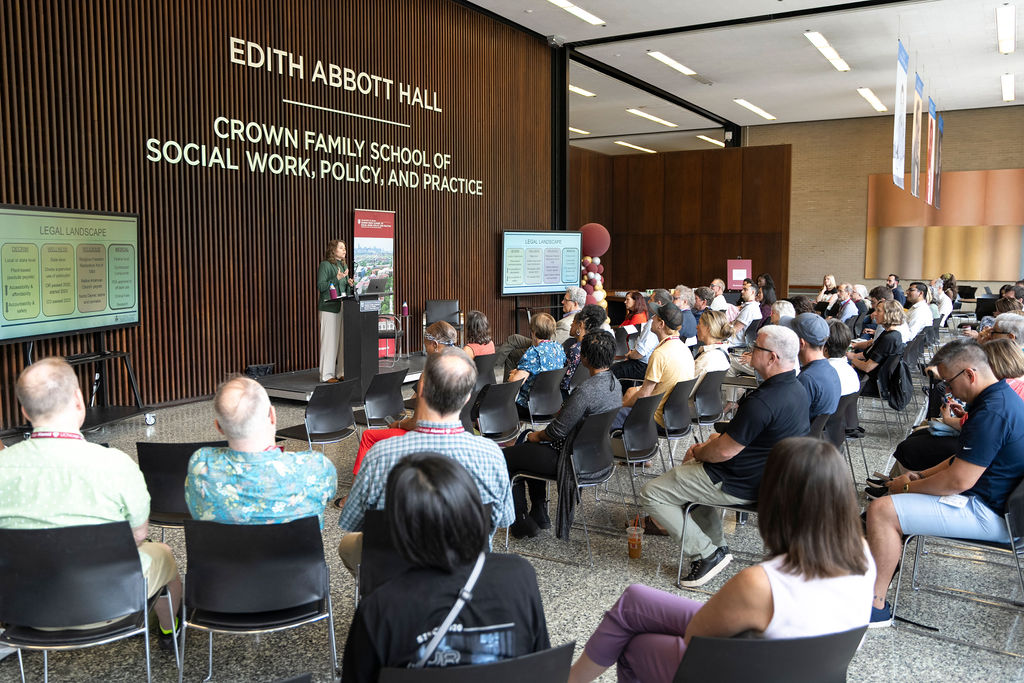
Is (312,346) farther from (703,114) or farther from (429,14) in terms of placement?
(703,114)

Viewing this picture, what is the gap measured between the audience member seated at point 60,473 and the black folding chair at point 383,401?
2770 millimetres

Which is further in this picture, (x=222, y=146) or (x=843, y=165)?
(x=843, y=165)

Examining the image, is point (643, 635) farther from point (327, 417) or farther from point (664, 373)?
point (327, 417)

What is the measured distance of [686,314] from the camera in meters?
8.57

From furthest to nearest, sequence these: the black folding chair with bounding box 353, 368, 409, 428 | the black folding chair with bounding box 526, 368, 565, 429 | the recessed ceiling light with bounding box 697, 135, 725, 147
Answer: the recessed ceiling light with bounding box 697, 135, 725, 147, the black folding chair with bounding box 526, 368, 565, 429, the black folding chair with bounding box 353, 368, 409, 428

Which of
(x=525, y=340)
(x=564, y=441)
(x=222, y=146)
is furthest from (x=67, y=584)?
(x=222, y=146)

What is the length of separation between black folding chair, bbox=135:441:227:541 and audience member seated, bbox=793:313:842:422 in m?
3.04

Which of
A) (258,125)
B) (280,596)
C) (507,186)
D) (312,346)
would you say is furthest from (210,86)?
(280,596)

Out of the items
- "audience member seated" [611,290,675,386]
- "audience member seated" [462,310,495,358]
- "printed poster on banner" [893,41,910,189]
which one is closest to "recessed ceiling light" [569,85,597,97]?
"printed poster on banner" [893,41,910,189]

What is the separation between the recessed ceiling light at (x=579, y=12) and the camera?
37.9ft

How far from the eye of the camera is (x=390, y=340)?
1062cm

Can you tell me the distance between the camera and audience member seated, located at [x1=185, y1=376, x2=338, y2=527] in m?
2.75

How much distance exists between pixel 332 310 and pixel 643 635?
270 inches

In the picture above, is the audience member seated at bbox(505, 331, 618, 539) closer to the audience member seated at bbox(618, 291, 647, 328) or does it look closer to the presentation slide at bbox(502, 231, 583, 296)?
the audience member seated at bbox(618, 291, 647, 328)
